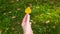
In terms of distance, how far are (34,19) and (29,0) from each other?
689 millimetres

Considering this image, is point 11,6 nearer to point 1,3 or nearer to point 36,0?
point 1,3

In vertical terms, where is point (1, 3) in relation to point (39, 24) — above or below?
above

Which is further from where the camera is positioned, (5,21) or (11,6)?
(11,6)

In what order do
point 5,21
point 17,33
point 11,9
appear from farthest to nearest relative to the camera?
1. point 11,9
2. point 5,21
3. point 17,33

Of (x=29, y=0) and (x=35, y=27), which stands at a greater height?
(x=29, y=0)

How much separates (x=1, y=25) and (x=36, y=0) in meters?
1.07

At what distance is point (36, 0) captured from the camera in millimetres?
4699

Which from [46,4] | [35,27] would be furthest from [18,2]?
[35,27]

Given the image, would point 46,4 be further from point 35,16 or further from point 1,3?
point 1,3

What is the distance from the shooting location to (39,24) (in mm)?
4074

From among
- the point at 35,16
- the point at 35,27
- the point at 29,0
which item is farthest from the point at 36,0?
the point at 35,27

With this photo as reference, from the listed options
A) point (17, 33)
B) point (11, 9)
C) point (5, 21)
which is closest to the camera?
point (17, 33)

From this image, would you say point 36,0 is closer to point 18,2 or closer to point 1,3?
point 18,2

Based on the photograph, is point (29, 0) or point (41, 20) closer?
point (41, 20)
